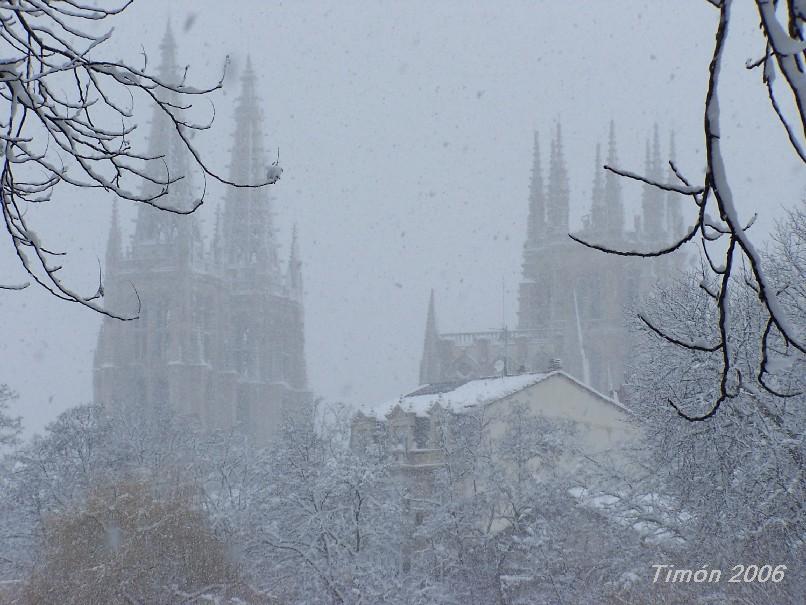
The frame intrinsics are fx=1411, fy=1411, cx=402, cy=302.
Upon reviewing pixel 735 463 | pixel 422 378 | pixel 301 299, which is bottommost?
pixel 735 463

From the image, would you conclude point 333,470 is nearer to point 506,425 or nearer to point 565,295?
point 506,425

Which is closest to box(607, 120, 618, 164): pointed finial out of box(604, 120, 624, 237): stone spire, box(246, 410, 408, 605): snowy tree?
box(604, 120, 624, 237): stone spire

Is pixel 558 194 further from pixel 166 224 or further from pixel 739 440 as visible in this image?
pixel 739 440

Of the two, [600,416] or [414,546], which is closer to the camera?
[414,546]

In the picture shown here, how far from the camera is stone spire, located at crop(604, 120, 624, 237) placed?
79500mm

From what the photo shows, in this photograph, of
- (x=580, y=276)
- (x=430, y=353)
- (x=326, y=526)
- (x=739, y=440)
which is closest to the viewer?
(x=739, y=440)

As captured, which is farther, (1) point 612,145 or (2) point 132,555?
(1) point 612,145

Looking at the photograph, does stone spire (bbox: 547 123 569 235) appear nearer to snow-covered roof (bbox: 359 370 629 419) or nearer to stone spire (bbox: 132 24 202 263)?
stone spire (bbox: 132 24 202 263)

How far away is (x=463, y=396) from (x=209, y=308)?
126 feet

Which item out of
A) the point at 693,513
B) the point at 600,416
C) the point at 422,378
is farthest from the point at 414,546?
the point at 422,378

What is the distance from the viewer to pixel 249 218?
8162 cm

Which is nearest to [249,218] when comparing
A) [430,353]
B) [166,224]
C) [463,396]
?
[166,224]

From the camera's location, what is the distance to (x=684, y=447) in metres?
17.9

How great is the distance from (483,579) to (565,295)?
5213 centimetres
